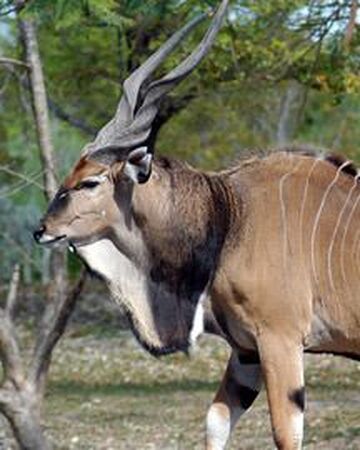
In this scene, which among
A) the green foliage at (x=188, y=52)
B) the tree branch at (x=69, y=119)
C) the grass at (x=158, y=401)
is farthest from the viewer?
the tree branch at (x=69, y=119)

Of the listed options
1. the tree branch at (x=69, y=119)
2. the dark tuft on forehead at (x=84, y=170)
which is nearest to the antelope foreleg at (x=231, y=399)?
the dark tuft on forehead at (x=84, y=170)

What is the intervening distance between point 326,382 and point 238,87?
206 centimetres

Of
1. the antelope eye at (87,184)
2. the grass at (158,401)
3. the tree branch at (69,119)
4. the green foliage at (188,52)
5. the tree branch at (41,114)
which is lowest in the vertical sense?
the grass at (158,401)

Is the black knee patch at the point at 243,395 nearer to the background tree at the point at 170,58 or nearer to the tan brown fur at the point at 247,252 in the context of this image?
the tan brown fur at the point at 247,252

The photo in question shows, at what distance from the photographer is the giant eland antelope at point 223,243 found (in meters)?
4.62

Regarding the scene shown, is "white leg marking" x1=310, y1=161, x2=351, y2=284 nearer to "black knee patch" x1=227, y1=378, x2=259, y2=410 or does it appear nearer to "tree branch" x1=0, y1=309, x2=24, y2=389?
"black knee patch" x1=227, y1=378, x2=259, y2=410

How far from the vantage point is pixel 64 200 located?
4.63 m

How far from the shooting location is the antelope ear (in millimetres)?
4633

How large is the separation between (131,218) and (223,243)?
0.30 metres

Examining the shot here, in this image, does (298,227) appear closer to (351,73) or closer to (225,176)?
(225,176)

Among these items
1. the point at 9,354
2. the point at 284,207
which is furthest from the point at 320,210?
the point at 9,354

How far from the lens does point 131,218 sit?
188 inches

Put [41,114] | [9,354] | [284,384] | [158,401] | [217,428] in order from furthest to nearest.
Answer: [158,401], [41,114], [9,354], [217,428], [284,384]

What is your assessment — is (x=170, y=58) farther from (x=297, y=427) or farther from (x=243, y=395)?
(x=297, y=427)
